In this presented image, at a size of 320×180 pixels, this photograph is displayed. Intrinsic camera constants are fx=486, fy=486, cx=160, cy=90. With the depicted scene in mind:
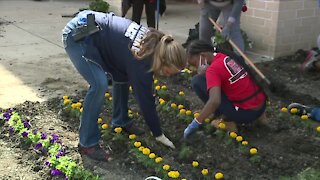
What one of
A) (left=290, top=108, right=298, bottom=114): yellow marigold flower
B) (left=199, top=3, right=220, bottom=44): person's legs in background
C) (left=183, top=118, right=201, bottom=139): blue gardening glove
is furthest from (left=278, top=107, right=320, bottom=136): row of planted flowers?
(left=199, top=3, right=220, bottom=44): person's legs in background

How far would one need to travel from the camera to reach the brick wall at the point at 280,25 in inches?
261

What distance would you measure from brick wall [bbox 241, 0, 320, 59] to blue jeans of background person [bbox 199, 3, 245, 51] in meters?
0.98

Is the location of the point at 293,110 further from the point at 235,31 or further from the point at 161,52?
the point at 161,52

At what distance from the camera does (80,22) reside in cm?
354

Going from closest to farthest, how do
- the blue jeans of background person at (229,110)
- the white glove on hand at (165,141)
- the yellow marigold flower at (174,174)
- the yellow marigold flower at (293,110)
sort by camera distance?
1. the yellow marigold flower at (174,174)
2. the white glove on hand at (165,141)
3. the blue jeans of background person at (229,110)
4. the yellow marigold flower at (293,110)

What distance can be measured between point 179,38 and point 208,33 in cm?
181

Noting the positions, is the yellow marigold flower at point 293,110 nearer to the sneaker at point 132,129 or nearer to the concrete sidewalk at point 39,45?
the sneaker at point 132,129

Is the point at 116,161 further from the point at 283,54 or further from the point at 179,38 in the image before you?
the point at 179,38

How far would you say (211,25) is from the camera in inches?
240

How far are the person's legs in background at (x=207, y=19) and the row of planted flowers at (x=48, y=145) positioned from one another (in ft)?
8.56

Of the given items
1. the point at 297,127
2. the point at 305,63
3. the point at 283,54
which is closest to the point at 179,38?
the point at 283,54

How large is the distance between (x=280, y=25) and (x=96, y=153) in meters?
3.87

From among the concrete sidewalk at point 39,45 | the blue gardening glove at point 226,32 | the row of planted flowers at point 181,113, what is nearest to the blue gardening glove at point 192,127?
the row of planted flowers at point 181,113

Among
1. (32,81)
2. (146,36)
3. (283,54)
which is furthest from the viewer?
(283,54)
